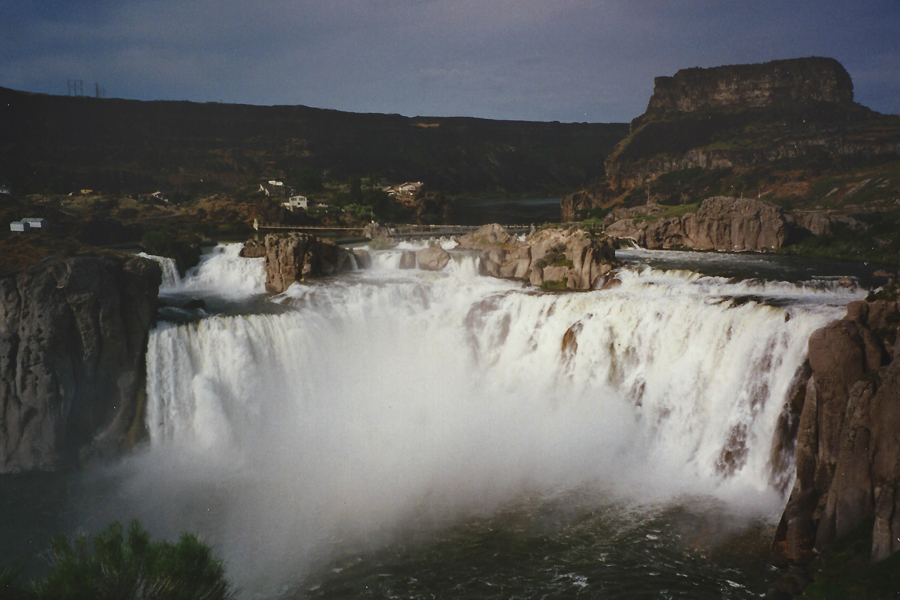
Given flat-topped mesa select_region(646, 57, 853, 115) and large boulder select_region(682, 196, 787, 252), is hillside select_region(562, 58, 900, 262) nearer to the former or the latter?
flat-topped mesa select_region(646, 57, 853, 115)

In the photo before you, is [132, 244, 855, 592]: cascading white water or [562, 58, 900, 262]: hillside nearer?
[132, 244, 855, 592]: cascading white water

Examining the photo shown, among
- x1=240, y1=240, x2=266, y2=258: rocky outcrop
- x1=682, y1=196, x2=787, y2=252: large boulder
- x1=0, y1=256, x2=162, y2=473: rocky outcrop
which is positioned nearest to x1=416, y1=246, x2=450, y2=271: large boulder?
x1=240, y1=240, x2=266, y2=258: rocky outcrop

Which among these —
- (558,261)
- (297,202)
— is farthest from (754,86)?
(558,261)

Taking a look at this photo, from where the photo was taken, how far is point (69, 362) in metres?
26.0

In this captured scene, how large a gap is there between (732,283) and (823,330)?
44.9ft

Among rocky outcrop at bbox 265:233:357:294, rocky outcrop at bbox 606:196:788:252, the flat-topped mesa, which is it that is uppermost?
the flat-topped mesa

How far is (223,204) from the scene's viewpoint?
77938mm

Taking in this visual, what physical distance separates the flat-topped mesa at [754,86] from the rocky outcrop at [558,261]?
117 metres

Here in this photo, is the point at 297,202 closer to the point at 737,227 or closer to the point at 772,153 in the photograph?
the point at 737,227

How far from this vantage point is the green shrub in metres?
11.5

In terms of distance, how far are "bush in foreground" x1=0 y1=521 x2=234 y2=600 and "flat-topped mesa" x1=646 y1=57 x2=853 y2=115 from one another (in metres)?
147

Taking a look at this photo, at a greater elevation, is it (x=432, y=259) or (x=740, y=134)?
(x=740, y=134)

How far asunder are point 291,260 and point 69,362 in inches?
632

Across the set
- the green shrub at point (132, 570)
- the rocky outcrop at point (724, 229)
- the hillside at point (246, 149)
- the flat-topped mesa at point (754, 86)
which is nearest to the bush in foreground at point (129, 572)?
the green shrub at point (132, 570)
